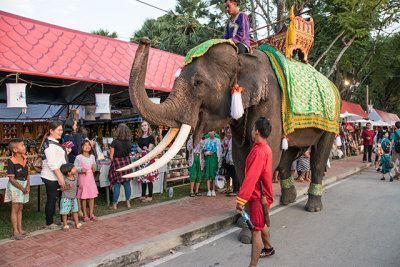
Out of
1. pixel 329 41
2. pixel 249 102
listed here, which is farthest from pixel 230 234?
pixel 329 41

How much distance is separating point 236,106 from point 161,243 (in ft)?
6.85

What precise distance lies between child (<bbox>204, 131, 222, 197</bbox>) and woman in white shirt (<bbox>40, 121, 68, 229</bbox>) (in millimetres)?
3438

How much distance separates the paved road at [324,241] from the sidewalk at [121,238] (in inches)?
10.1

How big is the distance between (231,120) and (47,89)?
23.1 ft

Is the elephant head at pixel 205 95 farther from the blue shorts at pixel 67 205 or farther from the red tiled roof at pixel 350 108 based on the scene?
the red tiled roof at pixel 350 108

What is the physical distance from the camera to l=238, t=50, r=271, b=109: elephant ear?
3.89 m

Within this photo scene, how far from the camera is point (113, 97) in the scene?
403 inches

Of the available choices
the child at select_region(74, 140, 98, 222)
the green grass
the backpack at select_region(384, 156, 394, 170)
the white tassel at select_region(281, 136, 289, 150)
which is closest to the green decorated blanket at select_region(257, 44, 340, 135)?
the white tassel at select_region(281, 136, 289, 150)

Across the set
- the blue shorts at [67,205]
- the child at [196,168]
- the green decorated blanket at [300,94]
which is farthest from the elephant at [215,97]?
the child at [196,168]

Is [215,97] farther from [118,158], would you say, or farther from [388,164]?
[388,164]

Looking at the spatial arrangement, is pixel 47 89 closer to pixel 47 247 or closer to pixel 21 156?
pixel 21 156

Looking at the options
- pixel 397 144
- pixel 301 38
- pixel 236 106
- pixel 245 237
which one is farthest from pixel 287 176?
pixel 397 144

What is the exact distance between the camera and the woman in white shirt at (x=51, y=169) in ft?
15.1

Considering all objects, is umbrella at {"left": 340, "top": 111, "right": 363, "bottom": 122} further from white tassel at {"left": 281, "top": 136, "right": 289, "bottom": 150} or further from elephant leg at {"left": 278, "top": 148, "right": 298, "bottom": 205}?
white tassel at {"left": 281, "top": 136, "right": 289, "bottom": 150}
